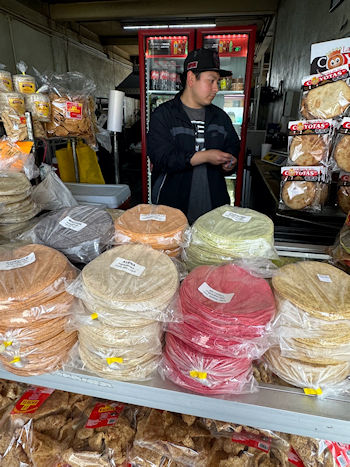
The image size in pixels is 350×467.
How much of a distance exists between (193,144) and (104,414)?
187 cm

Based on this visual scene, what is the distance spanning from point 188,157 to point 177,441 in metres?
1.70

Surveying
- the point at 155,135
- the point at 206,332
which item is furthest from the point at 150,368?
the point at 155,135

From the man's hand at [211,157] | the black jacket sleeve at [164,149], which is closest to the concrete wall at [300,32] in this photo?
the man's hand at [211,157]

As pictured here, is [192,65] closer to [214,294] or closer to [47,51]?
[214,294]

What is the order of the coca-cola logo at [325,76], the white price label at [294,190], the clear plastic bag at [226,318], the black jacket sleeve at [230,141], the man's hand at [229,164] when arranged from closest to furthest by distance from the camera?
the clear plastic bag at [226,318] < the coca-cola logo at [325,76] < the white price label at [294,190] < the man's hand at [229,164] < the black jacket sleeve at [230,141]

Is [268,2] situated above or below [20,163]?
above

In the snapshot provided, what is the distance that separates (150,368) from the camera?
0.76 m

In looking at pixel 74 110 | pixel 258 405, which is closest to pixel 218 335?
pixel 258 405

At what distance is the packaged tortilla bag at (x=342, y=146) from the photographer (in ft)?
4.02

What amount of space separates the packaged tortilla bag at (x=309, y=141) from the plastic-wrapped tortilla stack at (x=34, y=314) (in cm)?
112

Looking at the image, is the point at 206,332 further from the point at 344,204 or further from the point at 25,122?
the point at 25,122

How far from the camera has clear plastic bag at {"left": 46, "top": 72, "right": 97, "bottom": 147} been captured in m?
2.12

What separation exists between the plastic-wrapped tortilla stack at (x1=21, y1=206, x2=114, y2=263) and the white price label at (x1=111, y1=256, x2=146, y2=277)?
20 centimetres

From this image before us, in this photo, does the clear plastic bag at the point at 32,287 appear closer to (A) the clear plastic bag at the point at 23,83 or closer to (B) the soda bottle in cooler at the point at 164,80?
(A) the clear plastic bag at the point at 23,83
